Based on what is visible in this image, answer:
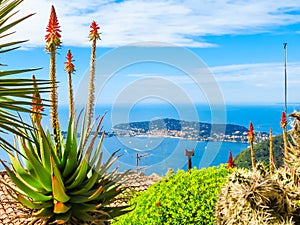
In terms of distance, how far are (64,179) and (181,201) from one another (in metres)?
2.52

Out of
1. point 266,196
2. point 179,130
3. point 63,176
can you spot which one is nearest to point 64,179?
point 63,176

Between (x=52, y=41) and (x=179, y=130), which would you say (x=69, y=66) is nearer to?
A: (x=52, y=41)

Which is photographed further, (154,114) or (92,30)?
(92,30)

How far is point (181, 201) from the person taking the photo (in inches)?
265

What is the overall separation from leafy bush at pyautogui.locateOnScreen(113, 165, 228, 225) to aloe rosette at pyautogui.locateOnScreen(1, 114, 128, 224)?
1.97 meters

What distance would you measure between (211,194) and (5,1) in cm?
378

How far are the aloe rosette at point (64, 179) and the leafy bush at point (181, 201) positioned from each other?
6.46 ft

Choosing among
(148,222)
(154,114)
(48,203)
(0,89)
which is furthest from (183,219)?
(0,89)

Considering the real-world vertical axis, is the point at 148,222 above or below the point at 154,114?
below

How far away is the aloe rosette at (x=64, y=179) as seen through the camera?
441cm

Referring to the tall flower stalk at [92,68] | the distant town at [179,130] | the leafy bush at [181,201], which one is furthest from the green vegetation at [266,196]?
the tall flower stalk at [92,68]

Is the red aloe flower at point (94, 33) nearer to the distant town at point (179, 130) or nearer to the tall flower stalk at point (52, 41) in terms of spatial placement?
the tall flower stalk at point (52, 41)

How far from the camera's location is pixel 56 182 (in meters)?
4.27

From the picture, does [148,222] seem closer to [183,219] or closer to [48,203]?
[183,219]
